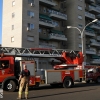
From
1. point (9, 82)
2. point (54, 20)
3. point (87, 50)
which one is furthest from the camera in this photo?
point (87, 50)

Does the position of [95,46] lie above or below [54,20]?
below

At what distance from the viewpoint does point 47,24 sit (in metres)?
39.3

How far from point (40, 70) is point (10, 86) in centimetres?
304

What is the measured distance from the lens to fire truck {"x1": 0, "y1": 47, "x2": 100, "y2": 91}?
50.3 feet

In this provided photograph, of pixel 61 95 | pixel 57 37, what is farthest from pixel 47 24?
pixel 61 95

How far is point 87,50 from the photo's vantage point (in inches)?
1877

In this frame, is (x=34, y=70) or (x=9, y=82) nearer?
(x=9, y=82)

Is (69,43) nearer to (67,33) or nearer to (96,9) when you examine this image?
(67,33)

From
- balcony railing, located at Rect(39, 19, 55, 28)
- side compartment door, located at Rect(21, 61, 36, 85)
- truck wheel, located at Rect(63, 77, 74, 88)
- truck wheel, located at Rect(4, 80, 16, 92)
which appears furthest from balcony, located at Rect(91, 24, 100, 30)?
truck wheel, located at Rect(4, 80, 16, 92)

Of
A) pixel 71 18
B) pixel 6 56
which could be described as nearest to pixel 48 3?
pixel 71 18

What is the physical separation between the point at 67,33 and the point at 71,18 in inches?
133

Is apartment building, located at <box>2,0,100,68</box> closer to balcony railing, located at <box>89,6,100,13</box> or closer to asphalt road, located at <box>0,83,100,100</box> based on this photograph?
balcony railing, located at <box>89,6,100,13</box>

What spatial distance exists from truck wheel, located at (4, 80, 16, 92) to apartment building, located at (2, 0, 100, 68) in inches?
789

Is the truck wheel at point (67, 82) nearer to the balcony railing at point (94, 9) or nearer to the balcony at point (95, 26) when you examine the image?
the balcony at point (95, 26)
